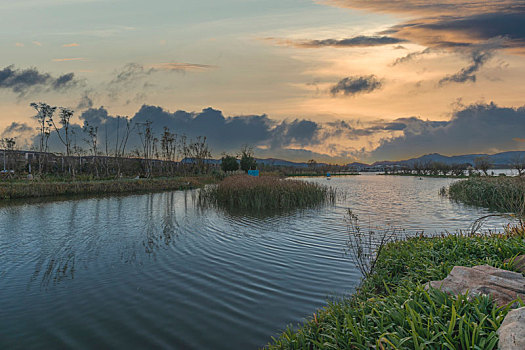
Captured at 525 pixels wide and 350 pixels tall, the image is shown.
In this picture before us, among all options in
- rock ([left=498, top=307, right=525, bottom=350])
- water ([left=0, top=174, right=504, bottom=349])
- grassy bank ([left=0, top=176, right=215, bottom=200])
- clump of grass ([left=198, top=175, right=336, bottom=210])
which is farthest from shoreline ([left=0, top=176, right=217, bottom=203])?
A: rock ([left=498, top=307, right=525, bottom=350])

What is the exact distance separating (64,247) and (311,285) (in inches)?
298

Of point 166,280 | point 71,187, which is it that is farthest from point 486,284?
point 71,187

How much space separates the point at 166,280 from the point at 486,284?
5.74 m

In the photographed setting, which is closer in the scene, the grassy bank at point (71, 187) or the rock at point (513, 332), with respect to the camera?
the rock at point (513, 332)

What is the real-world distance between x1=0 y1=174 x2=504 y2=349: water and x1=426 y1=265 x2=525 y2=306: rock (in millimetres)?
2352

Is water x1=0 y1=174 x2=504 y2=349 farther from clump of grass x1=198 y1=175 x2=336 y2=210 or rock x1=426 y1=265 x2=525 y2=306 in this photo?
clump of grass x1=198 y1=175 x2=336 y2=210

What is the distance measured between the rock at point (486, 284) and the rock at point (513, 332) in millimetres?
572

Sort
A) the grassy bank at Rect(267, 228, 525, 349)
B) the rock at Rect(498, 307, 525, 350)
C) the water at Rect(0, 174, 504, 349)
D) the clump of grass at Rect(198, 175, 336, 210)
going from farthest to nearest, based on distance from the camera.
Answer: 1. the clump of grass at Rect(198, 175, 336, 210)
2. the water at Rect(0, 174, 504, 349)
3. the grassy bank at Rect(267, 228, 525, 349)
4. the rock at Rect(498, 307, 525, 350)

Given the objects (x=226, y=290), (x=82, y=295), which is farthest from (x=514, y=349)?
(x=82, y=295)

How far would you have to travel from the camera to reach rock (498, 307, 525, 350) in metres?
2.10

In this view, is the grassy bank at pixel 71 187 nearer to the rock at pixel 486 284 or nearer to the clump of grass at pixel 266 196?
the clump of grass at pixel 266 196

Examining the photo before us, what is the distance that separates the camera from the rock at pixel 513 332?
2.10 metres

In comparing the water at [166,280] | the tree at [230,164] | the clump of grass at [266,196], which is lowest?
the water at [166,280]

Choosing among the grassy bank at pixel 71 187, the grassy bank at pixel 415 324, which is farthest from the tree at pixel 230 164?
the grassy bank at pixel 415 324
